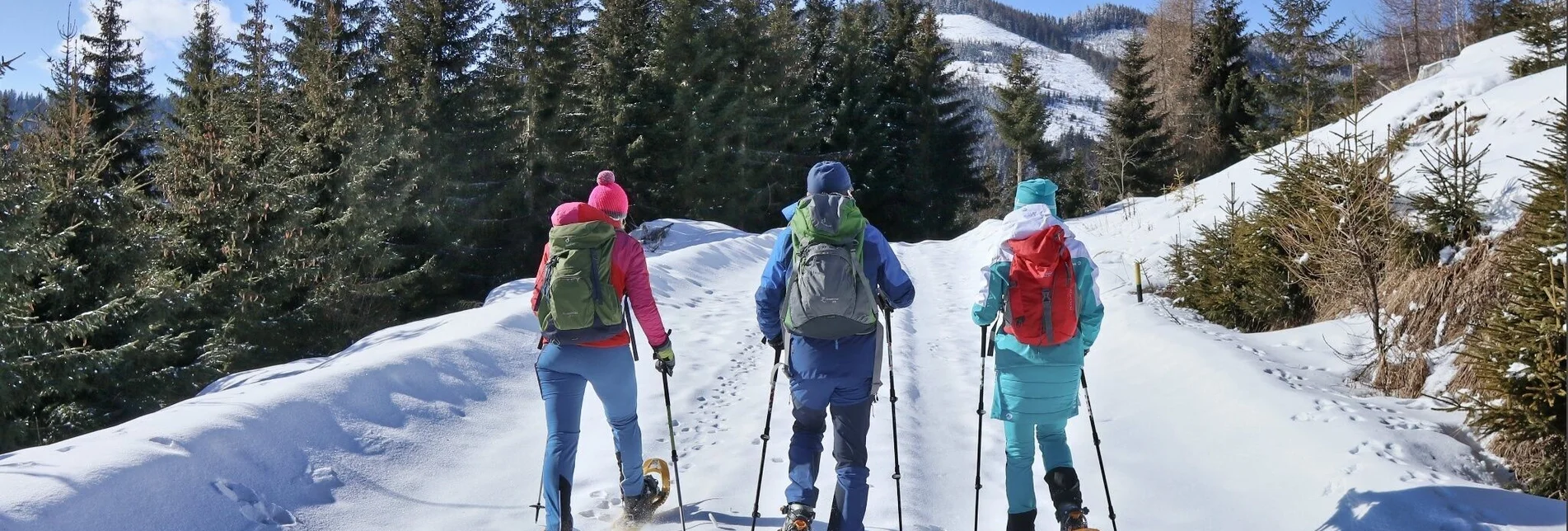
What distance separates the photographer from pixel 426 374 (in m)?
7.18

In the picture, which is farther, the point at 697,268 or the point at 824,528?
the point at 697,268

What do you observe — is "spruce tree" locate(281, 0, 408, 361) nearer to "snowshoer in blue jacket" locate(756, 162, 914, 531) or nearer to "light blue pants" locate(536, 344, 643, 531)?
"light blue pants" locate(536, 344, 643, 531)

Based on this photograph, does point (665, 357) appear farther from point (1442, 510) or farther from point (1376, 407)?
point (1376, 407)

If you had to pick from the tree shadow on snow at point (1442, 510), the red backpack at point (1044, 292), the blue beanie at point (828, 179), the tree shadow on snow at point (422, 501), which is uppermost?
the blue beanie at point (828, 179)

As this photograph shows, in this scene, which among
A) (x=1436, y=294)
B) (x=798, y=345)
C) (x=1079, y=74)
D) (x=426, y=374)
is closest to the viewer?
(x=798, y=345)

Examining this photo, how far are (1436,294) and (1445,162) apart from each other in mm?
1599

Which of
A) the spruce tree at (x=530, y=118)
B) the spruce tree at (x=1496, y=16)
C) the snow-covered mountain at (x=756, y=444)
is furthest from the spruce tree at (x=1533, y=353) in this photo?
the spruce tree at (x=530, y=118)

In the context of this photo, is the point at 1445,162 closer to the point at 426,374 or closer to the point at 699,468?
the point at 699,468

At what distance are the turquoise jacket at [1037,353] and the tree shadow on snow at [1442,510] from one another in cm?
175

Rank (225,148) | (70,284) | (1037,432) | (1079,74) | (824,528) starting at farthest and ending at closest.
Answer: (1079,74)
(225,148)
(70,284)
(824,528)
(1037,432)

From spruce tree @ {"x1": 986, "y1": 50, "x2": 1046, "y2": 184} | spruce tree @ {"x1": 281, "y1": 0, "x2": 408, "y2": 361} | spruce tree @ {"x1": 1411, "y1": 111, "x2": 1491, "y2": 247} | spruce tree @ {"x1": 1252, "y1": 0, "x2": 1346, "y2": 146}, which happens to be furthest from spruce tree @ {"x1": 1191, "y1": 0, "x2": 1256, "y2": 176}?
spruce tree @ {"x1": 281, "y1": 0, "x2": 408, "y2": 361}

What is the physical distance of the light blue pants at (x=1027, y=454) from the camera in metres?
4.43

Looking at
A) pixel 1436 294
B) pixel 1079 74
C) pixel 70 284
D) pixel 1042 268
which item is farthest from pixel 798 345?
pixel 1079 74

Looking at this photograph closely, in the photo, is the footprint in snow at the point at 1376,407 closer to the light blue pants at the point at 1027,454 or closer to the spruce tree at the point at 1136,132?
the light blue pants at the point at 1027,454
